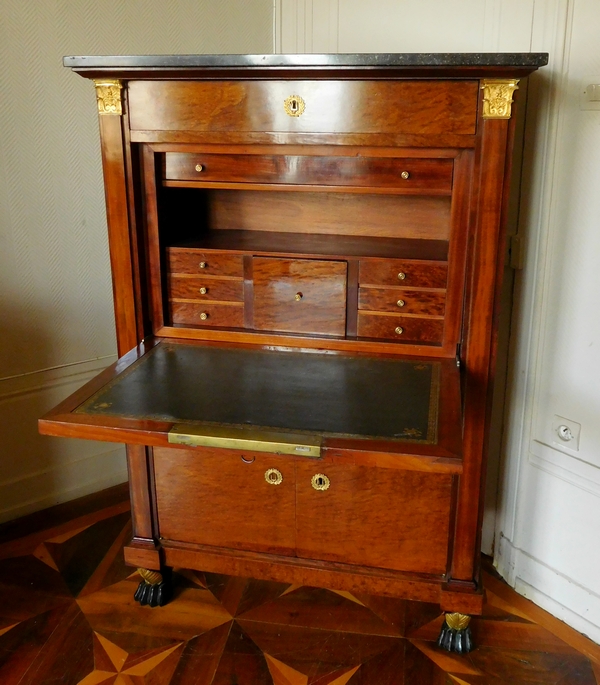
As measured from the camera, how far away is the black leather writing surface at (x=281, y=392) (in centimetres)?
131

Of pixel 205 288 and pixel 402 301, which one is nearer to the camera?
pixel 402 301

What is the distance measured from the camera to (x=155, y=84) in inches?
62.3

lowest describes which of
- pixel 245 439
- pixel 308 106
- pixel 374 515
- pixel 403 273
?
pixel 374 515

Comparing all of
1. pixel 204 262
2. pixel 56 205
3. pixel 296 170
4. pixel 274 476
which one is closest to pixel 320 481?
pixel 274 476

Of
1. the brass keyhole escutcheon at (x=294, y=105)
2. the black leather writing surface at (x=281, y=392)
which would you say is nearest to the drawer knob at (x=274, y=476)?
the black leather writing surface at (x=281, y=392)

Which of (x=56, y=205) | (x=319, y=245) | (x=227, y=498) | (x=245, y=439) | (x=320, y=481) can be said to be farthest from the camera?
(x=56, y=205)

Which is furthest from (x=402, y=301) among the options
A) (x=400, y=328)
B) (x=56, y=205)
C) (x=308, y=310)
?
(x=56, y=205)

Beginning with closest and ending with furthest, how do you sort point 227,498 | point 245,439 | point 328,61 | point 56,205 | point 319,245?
point 245,439, point 328,61, point 227,498, point 319,245, point 56,205

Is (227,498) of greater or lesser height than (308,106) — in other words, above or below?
below

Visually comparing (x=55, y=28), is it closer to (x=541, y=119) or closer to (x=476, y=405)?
(x=541, y=119)

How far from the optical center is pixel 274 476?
1.68m

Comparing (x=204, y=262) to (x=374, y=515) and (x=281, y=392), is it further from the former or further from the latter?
(x=374, y=515)

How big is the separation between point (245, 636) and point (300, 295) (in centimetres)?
93

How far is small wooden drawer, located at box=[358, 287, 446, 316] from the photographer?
5.54 feet
